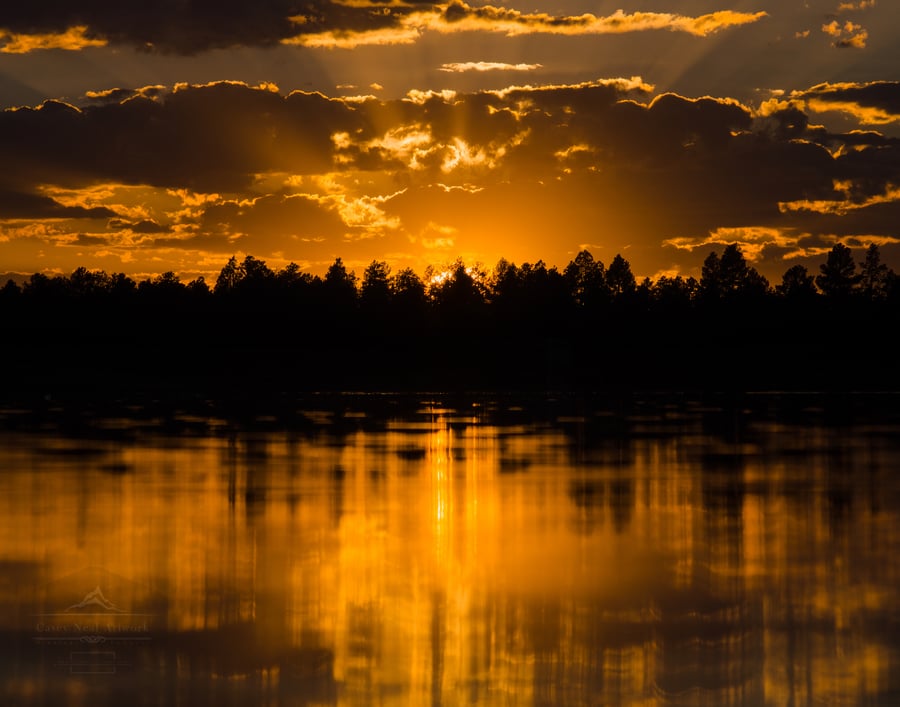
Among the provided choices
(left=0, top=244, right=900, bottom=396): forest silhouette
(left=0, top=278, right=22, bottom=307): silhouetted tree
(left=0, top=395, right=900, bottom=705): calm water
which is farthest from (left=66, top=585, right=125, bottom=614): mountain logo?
(left=0, top=278, right=22, bottom=307): silhouetted tree

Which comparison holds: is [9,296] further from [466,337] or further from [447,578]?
[447,578]

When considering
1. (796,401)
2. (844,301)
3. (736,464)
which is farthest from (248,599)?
(844,301)

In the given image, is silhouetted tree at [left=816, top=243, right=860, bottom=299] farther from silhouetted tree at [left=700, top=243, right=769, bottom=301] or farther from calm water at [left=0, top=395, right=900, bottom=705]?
calm water at [left=0, top=395, right=900, bottom=705]

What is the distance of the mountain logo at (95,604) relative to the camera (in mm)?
17062

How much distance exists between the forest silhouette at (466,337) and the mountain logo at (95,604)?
346ft

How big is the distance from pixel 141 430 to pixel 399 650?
38.3 metres

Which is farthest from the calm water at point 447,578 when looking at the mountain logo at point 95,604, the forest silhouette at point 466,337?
the forest silhouette at point 466,337

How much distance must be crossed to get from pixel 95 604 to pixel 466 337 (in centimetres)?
15311

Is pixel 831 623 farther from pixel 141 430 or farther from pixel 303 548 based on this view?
pixel 141 430

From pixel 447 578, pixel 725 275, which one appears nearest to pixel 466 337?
pixel 725 275

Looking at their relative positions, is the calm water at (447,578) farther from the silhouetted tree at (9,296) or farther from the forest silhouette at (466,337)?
the silhouetted tree at (9,296)

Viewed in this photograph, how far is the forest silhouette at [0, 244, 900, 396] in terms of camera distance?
472 ft

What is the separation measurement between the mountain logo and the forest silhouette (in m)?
105

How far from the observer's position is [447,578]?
19.3 meters
